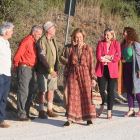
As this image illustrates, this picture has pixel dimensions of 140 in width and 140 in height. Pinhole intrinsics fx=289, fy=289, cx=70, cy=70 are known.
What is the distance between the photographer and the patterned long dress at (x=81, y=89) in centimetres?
586

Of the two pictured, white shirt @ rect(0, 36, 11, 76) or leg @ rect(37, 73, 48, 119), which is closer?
white shirt @ rect(0, 36, 11, 76)

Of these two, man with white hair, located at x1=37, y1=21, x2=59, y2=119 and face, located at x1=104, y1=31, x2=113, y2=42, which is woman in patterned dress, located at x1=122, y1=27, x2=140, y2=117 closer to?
face, located at x1=104, y1=31, x2=113, y2=42

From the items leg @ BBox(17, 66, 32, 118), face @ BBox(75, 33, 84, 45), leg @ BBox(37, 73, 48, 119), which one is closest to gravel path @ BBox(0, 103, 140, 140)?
leg @ BBox(37, 73, 48, 119)

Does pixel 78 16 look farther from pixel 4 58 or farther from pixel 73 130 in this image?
pixel 73 130

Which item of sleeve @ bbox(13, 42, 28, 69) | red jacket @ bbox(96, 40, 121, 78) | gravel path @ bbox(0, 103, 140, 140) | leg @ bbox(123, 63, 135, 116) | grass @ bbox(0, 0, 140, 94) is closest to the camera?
gravel path @ bbox(0, 103, 140, 140)

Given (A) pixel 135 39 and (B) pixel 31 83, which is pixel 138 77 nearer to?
(A) pixel 135 39

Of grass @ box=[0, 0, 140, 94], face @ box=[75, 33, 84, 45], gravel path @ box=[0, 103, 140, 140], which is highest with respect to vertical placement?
grass @ box=[0, 0, 140, 94]

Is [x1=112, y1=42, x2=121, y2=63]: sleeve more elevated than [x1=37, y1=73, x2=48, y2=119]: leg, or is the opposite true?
[x1=112, y1=42, x2=121, y2=63]: sleeve

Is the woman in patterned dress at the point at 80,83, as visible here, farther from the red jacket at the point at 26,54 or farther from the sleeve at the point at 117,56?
the sleeve at the point at 117,56

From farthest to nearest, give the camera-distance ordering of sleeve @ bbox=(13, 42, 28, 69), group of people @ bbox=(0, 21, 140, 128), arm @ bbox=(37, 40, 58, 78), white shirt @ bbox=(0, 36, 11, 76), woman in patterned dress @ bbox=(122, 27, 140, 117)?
woman in patterned dress @ bbox=(122, 27, 140, 117) → arm @ bbox=(37, 40, 58, 78) → sleeve @ bbox=(13, 42, 28, 69) → group of people @ bbox=(0, 21, 140, 128) → white shirt @ bbox=(0, 36, 11, 76)

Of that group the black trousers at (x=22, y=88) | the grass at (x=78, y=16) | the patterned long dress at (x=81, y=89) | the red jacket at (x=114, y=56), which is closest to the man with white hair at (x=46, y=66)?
the black trousers at (x=22, y=88)

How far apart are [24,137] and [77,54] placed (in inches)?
78.2

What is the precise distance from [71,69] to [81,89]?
0.46 m

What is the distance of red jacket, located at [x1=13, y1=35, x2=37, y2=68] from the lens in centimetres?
620
